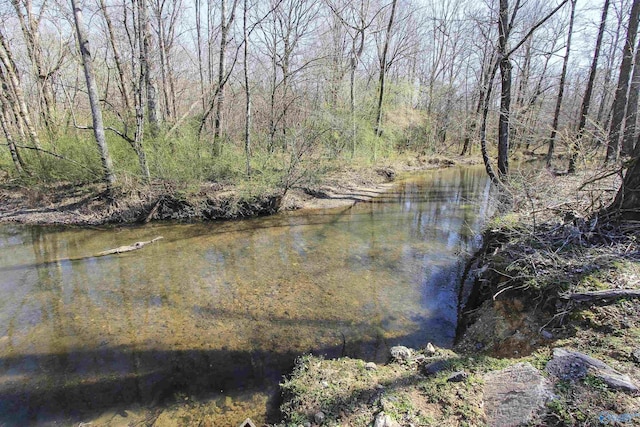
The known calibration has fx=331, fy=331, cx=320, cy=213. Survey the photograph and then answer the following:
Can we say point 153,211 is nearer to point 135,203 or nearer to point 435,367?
point 135,203

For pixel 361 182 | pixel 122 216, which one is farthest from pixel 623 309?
pixel 361 182

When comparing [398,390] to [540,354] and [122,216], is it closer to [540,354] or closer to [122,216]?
[540,354]

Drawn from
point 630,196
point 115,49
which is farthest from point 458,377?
point 115,49

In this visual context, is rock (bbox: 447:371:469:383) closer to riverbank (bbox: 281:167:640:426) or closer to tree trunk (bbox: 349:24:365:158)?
riverbank (bbox: 281:167:640:426)

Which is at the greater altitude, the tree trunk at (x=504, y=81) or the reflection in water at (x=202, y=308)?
the tree trunk at (x=504, y=81)

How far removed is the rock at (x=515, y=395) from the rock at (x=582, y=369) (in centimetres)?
15

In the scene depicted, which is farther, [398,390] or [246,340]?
[246,340]

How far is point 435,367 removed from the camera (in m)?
3.12

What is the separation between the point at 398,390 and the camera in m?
2.84

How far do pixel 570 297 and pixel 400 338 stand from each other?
1.99 meters

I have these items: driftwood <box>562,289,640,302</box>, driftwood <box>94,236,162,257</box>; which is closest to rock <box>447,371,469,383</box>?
driftwood <box>562,289,640,302</box>

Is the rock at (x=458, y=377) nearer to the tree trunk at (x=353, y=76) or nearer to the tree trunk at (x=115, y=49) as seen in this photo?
the tree trunk at (x=115, y=49)

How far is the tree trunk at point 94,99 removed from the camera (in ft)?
28.2

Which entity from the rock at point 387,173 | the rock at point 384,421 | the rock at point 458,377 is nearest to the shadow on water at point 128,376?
the rock at point 384,421
